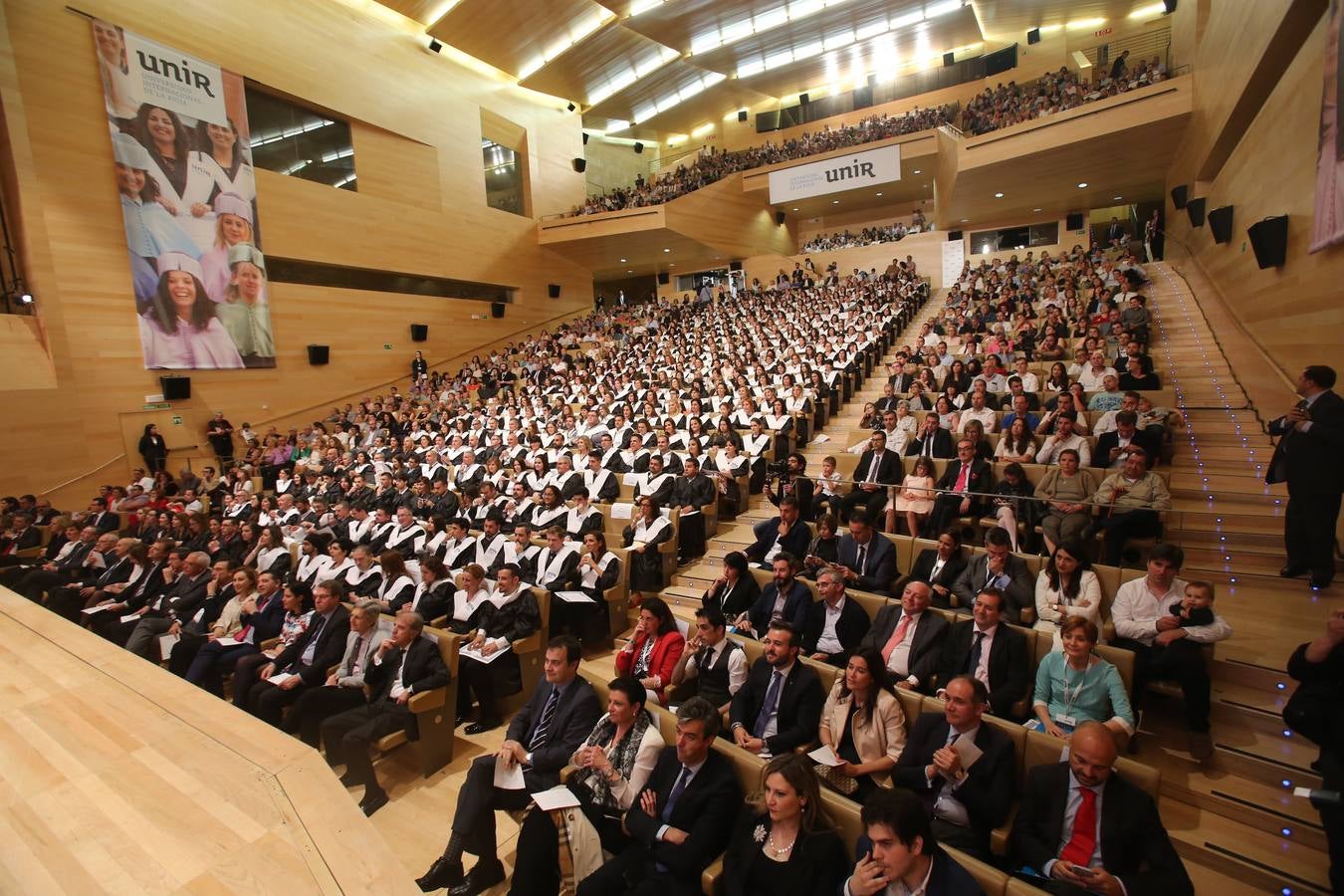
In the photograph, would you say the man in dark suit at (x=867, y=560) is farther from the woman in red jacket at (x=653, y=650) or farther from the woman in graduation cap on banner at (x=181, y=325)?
the woman in graduation cap on banner at (x=181, y=325)

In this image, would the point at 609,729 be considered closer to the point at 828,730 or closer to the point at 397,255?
the point at 828,730

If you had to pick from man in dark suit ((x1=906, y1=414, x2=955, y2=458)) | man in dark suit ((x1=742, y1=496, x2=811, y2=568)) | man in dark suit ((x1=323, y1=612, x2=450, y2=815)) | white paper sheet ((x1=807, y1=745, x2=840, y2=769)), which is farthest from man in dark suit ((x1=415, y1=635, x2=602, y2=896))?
man in dark suit ((x1=906, y1=414, x2=955, y2=458))

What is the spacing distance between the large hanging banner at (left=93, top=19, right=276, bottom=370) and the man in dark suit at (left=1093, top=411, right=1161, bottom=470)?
1179cm

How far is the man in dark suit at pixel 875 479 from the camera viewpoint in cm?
485

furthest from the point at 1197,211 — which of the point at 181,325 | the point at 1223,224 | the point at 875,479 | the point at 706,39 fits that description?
the point at 181,325

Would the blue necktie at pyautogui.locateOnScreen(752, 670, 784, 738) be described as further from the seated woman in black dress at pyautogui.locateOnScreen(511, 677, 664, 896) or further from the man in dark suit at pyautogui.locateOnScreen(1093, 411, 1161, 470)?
the man in dark suit at pyautogui.locateOnScreen(1093, 411, 1161, 470)

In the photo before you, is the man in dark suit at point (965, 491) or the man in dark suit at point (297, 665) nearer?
the man in dark suit at point (297, 665)

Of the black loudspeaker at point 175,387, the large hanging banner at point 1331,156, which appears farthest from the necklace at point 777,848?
the black loudspeaker at point 175,387

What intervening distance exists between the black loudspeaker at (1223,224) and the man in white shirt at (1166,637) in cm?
568

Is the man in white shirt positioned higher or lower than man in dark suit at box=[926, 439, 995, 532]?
lower

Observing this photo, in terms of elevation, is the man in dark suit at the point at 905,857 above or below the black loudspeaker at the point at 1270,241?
below

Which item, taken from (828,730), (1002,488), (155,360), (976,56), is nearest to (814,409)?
(1002,488)

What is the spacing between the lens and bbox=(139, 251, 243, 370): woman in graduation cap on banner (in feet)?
30.6

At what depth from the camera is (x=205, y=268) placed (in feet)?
32.1
